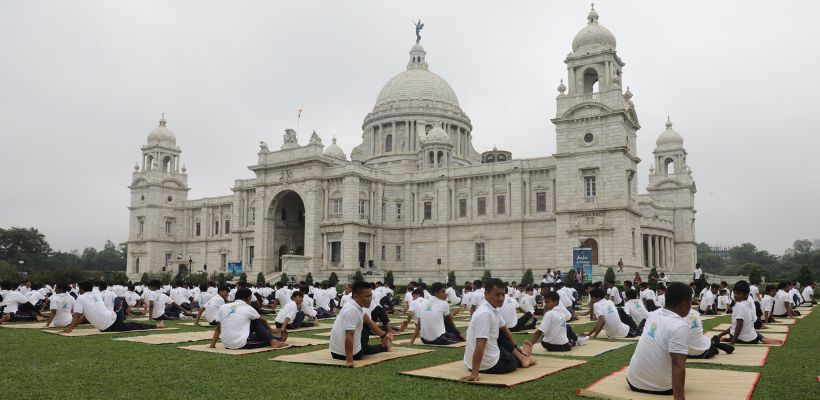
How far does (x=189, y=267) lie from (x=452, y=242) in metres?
33.3

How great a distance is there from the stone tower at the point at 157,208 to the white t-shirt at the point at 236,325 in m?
67.5

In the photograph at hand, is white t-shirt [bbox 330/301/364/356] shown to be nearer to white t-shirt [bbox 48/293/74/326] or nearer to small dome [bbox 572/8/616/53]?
white t-shirt [bbox 48/293/74/326]

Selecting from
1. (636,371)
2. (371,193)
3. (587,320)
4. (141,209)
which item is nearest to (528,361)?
(636,371)

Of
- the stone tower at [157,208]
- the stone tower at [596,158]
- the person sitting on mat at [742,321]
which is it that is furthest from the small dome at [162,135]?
the person sitting on mat at [742,321]

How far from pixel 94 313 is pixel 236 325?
5885 millimetres

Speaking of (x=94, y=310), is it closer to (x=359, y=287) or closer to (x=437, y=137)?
(x=359, y=287)

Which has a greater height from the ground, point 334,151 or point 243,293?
point 334,151

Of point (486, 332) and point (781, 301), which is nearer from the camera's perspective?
point (486, 332)

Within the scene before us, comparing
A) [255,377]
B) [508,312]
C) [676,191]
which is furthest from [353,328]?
[676,191]

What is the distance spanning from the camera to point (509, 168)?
57.2 m

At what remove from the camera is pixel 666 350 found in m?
7.95

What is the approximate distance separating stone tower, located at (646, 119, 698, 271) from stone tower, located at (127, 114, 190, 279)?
54535 mm

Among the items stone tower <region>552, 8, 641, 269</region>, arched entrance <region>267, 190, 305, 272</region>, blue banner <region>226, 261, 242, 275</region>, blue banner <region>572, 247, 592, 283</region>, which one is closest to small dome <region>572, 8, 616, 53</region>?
stone tower <region>552, 8, 641, 269</region>

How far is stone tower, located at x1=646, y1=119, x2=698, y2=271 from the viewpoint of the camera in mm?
65000
